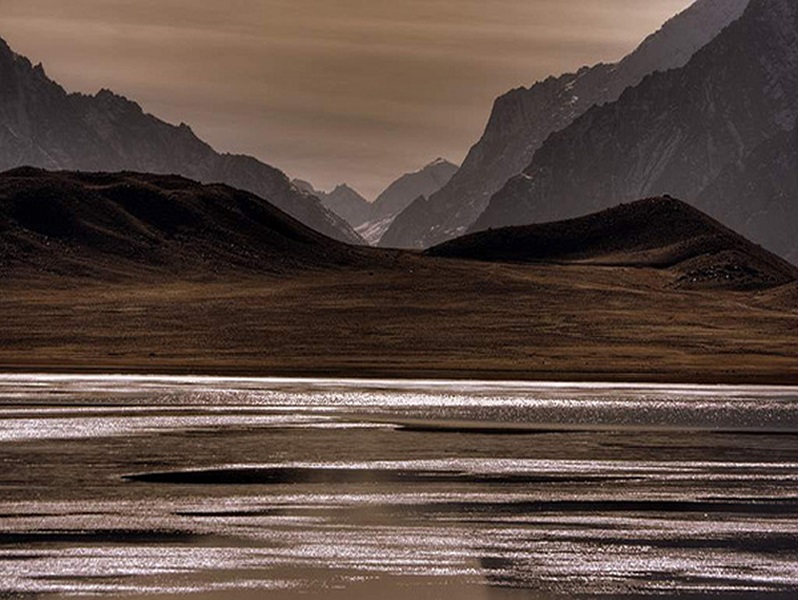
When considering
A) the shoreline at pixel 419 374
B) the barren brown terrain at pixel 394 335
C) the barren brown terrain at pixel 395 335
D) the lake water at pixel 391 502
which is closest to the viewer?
the lake water at pixel 391 502

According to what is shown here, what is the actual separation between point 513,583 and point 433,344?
11613cm

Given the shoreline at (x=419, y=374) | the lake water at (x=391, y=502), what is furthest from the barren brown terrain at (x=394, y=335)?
the lake water at (x=391, y=502)

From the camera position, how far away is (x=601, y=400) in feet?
280

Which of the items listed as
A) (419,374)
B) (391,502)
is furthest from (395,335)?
(391,502)

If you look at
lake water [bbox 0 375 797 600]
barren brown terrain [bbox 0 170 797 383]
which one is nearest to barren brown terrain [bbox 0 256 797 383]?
barren brown terrain [bbox 0 170 797 383]

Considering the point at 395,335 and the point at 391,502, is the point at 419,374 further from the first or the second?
the point at 391,502

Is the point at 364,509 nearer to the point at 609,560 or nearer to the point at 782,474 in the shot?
the point at 609,560

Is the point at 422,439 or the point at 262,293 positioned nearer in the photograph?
the point at 422,439

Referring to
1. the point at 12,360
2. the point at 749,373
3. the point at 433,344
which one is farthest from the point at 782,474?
the point at 433,344

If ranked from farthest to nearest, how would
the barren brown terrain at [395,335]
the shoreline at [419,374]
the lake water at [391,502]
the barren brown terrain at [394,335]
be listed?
1. the barren brown terrain at [395,335]
2. the barren brown terrain at [394,335]
3. the shoreline at [419,374]
4. the lake water at [391,502]

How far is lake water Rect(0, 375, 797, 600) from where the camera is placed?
31000 mm

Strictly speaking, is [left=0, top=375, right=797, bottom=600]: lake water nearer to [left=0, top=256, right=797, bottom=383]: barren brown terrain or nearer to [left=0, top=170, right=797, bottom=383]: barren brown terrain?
[left=0, top=170, right=797, bottom=383]: barren brown terrain

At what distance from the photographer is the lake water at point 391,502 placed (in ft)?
102

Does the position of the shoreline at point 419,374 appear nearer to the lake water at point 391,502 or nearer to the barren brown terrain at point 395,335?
the barren brown terrain at point 395,335
